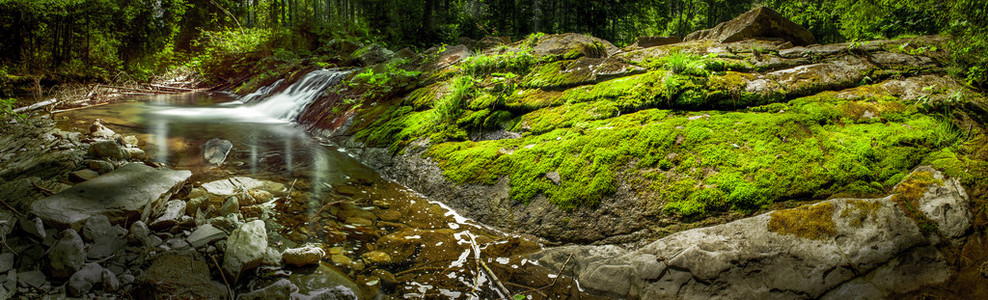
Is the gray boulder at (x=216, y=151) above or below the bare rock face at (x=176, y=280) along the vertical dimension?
above

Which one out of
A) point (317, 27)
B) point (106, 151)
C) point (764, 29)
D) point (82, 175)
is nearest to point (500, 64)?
point (764, 29)

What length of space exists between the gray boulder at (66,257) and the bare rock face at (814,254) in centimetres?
316

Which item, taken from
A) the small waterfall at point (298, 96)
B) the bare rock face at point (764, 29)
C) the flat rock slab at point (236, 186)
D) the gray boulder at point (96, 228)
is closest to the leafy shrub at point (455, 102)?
the flat rock slab at point (236, 186)

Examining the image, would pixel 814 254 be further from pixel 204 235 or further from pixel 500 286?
pixel 204 235

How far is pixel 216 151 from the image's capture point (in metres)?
5.43

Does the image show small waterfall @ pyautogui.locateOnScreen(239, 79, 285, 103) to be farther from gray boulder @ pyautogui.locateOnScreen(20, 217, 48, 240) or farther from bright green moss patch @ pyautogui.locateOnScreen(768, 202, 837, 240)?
bright green moss patch @ pyautogui.locateOnScreen(768, 202, 837, 240)

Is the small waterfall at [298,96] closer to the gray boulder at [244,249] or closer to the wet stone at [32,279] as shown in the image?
the gray boulder at [244,249]

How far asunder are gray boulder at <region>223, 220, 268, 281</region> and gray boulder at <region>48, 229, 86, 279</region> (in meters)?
0.73

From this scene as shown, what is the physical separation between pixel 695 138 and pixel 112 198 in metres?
4.78

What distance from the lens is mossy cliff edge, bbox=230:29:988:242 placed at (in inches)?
109

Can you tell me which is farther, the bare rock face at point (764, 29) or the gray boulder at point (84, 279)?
the bare rock face at point (764, 29)

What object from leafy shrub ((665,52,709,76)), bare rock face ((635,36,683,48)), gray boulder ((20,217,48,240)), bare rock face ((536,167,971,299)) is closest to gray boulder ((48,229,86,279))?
gray boulder ((20,217,48,240))

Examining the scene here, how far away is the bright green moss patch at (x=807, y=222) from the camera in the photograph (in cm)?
237

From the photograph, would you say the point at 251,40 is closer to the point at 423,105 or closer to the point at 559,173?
the point at 423,105
